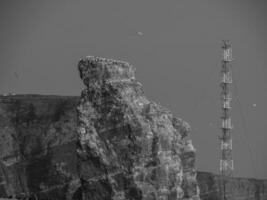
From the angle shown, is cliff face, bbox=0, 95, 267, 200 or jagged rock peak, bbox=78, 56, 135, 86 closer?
jagged rock peak, bbox=78, 56, 135, 86

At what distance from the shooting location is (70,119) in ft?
170

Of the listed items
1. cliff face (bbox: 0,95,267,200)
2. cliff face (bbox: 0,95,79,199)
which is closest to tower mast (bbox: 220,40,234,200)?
cliff face (bbox: 0,95,267,200)

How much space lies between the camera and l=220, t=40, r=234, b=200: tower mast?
61.2 metres

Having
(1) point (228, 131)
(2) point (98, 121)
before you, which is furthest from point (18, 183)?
(1) point (228, 131)

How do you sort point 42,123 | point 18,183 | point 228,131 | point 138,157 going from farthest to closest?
point 228,131 → point 42,123 → point 18,183 → point 138,157

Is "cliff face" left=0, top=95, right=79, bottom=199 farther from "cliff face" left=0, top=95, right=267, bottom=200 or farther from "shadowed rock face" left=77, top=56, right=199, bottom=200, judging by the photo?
"shadowed rock face" left=77, top=56, right=199, bottom=200

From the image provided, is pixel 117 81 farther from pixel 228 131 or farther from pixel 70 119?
pixel 228 131

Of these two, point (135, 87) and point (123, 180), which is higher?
point (135, 87)

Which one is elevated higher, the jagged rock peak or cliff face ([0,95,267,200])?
the jagged rock peak

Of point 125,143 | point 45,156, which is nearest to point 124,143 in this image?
point 125,143

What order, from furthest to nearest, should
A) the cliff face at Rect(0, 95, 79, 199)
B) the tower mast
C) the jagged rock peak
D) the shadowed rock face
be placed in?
the tower mast
the cliff face at Rect(0, 95, 79, 199)
the jagged rock peak
the shadowed rock face

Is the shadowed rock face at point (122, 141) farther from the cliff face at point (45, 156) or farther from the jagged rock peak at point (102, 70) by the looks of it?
the cliff face at point (45, 156)

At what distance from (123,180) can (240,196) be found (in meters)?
14.2

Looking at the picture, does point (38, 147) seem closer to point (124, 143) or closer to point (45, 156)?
point (45, 156)
